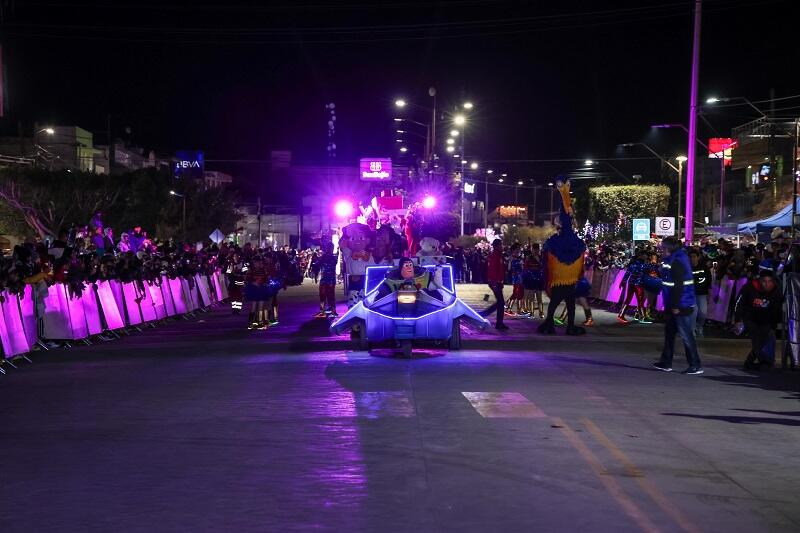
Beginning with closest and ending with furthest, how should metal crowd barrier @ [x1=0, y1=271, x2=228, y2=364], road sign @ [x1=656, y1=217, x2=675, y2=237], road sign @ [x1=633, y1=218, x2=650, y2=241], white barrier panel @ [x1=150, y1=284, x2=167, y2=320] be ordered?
metal crowd barrier @ [x1=0, y1=271, x2=228, y2=364]
white barrier panel @ [x1=150, y1=284, x2=167, y2=320]
road sign @ [x1=656, y1=217, x2=675, y2=237]
road sign @ [x1=633, y1=218, x2=650, y2=241]

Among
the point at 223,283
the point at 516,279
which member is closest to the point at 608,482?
the point at 516,279

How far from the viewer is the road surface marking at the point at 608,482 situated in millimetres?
6348

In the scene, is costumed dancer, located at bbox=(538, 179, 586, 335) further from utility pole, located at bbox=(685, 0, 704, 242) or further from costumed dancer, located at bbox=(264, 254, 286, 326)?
utility pole, located at bbox=(685, 0, 704, 242)

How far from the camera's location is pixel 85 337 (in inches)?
785

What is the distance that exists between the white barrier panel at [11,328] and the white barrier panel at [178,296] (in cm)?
1067

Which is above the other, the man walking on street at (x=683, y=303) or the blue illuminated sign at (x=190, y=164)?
the blue illuminated sign at (x=190, y=164)

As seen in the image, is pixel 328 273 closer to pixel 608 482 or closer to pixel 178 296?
pixel 178 296

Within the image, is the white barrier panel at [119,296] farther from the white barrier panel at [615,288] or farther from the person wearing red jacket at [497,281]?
the white barrier panel at [615,288]

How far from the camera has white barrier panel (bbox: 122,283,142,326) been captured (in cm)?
2288

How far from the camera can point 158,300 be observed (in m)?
25.8

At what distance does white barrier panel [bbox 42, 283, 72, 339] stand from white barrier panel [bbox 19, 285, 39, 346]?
0.51 m

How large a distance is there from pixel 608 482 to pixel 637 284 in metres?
18.9

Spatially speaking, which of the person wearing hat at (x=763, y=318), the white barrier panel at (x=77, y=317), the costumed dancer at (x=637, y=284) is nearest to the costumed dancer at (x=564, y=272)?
the costumed dancer at (x=637, y=284)

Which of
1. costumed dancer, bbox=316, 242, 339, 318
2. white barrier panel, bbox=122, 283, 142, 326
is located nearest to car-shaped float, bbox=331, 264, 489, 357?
white barrier panel, bbox=122, 283, 142, 326
